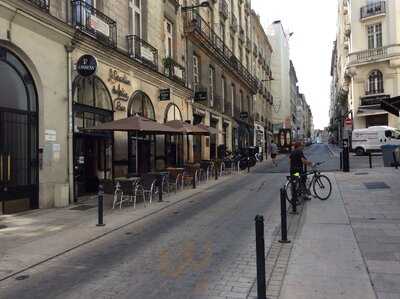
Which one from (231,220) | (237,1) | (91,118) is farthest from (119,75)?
(237,1)

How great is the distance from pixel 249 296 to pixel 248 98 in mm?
40351

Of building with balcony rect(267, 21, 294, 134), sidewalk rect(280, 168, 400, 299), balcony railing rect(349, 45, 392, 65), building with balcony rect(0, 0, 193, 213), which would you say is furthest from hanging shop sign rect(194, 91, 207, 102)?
building with balcony rect(267, 21, 294, 134)

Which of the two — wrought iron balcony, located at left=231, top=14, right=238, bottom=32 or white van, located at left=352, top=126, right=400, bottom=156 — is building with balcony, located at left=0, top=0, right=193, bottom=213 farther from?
white van, located at left=352, top=126, right=400, bottom=156

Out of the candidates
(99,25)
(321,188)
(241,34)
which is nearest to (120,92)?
(99,25)

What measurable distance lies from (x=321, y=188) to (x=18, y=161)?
7.96m

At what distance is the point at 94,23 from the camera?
14672 mm

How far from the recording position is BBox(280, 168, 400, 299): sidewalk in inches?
199

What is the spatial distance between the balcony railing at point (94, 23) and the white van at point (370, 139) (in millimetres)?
25713

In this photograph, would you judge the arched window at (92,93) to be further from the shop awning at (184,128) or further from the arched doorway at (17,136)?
the shop awning at (184,128)

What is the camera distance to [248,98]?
146ft

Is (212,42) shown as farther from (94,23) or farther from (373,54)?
(373,54)

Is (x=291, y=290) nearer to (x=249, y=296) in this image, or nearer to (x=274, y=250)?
(x=249, y=296)

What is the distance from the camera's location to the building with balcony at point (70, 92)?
36.6ft

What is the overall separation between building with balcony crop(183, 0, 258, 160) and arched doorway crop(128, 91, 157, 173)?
659 cm
